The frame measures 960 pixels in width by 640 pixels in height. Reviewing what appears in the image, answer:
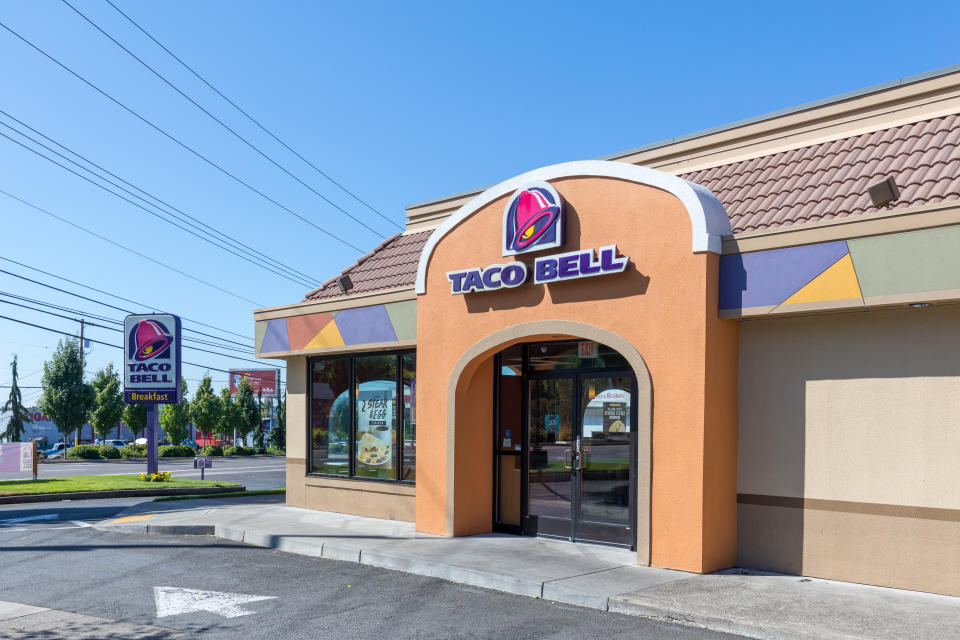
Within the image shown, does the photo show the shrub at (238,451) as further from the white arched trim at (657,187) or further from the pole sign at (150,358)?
the white arched trim at (657,187)

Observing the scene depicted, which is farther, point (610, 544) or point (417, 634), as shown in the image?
point (610, 544)

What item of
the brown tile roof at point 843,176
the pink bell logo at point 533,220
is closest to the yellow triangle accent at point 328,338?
the pink bell logo at point 533,220

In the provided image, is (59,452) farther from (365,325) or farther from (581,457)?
(581,457)

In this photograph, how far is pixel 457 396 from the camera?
1205 cm

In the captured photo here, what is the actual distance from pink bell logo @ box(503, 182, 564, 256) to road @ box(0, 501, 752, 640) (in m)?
4.60

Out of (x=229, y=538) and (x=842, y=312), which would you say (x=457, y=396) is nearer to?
(x=229, y=538)

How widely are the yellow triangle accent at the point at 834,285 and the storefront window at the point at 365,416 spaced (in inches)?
279

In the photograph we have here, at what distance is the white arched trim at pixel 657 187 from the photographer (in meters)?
9.27

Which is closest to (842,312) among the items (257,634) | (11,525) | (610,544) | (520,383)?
(610,544)

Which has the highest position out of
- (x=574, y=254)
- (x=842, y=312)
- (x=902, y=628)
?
(x=574, y=254)

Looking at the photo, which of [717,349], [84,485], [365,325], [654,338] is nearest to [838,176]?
[717,349]

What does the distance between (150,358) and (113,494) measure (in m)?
4.32

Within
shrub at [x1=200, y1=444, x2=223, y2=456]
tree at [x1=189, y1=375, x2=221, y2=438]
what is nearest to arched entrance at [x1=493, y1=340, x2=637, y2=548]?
shrub at [x1=200, y1=444, x2=223, y2=456]

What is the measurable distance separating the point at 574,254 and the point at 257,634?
598cm
